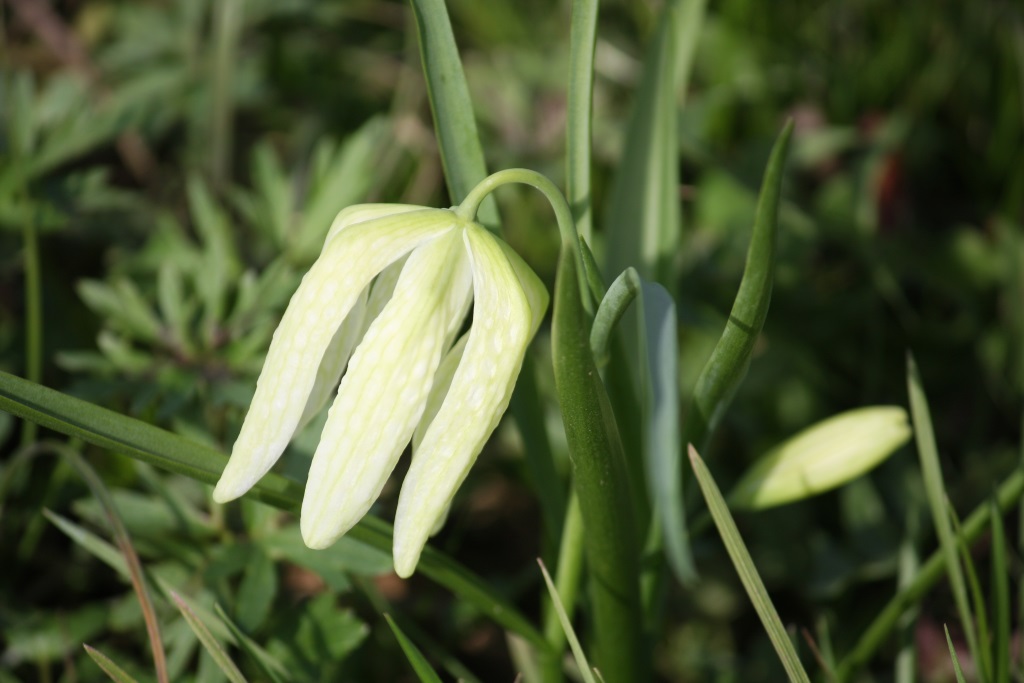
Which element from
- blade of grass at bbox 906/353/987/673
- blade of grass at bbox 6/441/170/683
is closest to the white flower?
blade of grass at bbox 6/441/170/683

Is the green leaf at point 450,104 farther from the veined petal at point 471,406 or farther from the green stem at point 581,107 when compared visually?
the veined petal at point 471,406

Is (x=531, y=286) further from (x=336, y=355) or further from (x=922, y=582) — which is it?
(x=922, y=582)

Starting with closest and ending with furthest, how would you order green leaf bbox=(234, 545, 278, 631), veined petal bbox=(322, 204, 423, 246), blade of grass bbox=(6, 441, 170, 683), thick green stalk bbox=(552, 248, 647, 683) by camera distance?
thick green stalk bbox=(552, 248, 647, 683)
veined petal bbox=(322, 204, 423, 246)
blade of grass bbox=(6, 441, 170, 683)
green leaf bbox=(234, 545, 278, 631)

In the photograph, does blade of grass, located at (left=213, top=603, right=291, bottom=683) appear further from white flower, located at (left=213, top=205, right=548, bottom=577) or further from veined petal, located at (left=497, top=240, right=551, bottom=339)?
veined petal, located at (left=497, top=240, right=551, bottom=339)

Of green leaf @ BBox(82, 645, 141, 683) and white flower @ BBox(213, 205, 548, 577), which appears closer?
white flower @ BBox(213, 205, 548, 577)

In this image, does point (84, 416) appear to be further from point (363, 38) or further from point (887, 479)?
point (363, 38)

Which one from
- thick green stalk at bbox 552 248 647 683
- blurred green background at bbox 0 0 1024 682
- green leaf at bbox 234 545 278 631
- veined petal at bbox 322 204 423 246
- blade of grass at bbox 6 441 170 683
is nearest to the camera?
thick green stalk at bbox 552 248 647 683

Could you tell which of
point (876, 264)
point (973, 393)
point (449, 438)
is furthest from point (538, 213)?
point (449, 438)
